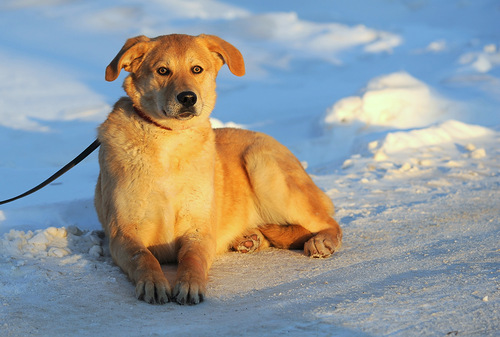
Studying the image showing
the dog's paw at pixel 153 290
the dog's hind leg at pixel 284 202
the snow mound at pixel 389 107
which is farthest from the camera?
the snow mound at pixel 389 107

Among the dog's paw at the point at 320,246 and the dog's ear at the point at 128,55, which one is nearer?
the dog's ear at the point at 128,55

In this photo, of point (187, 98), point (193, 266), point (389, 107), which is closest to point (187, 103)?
point (187, 98)

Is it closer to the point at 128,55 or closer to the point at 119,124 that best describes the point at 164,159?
the point at 119,124

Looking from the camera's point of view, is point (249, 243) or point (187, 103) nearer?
point (187, 103)

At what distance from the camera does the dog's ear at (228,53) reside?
4602 millimetres

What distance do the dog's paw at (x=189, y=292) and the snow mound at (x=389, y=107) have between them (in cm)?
843

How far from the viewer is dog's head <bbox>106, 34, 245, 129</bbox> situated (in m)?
4.14

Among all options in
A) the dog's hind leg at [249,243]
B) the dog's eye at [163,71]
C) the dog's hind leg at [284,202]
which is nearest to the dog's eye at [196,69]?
the dog's eye at [163,71]

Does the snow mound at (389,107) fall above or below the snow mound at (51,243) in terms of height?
above

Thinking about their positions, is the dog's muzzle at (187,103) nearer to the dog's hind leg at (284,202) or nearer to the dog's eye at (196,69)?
the dog's eye at (196,69)

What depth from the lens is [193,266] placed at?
3.84m

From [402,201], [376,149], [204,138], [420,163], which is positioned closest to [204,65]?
[204,138]

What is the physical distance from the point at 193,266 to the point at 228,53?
67.6 inches

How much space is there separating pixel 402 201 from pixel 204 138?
2795 millimetres
